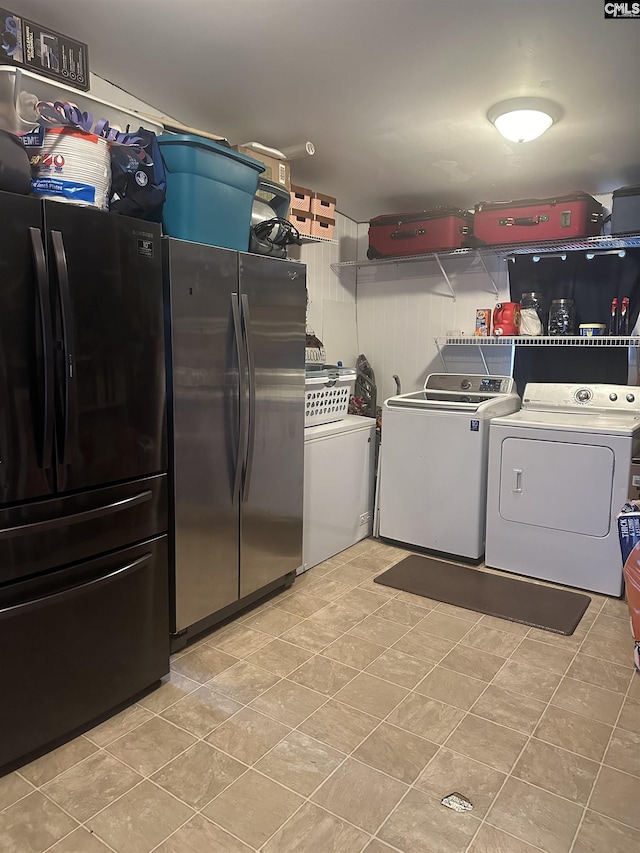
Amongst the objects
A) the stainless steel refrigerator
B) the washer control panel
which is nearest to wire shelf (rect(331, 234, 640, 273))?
the washer control panel

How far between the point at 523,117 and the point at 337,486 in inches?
83.8

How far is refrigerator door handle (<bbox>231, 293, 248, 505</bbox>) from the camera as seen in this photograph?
2414 mm

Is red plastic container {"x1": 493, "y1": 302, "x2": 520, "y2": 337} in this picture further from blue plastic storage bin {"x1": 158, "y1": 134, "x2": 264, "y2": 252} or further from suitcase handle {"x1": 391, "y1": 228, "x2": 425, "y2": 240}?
blue plastic storage bin {"x1": 158, "y1": 134, "x2": 264, "y2": 252}

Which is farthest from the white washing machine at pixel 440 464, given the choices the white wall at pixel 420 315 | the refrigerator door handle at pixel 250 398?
the refrigerator door handle at pixel 250 398

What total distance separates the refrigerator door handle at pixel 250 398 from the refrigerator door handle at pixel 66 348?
2.83ft

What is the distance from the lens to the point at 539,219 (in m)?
3.44

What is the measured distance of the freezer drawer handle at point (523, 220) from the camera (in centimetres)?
343

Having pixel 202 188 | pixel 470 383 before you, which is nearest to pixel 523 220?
pixel 470 383

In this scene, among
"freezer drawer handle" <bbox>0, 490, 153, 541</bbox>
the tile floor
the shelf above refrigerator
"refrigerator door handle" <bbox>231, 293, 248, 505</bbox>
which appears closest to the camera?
the tile floor

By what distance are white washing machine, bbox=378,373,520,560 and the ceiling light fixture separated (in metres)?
1.42

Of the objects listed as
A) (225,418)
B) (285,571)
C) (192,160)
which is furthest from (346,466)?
(192,160)

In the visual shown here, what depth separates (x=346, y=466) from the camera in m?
3.48

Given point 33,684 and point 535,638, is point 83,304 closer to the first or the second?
point 33,684

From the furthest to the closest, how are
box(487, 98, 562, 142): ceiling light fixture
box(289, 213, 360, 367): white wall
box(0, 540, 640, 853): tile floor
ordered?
box(289, 213, 360, 367): white wall → box(487, 98, 562, 142): ceiling light fixture → box(0, 540, 640, 853): tile floor
